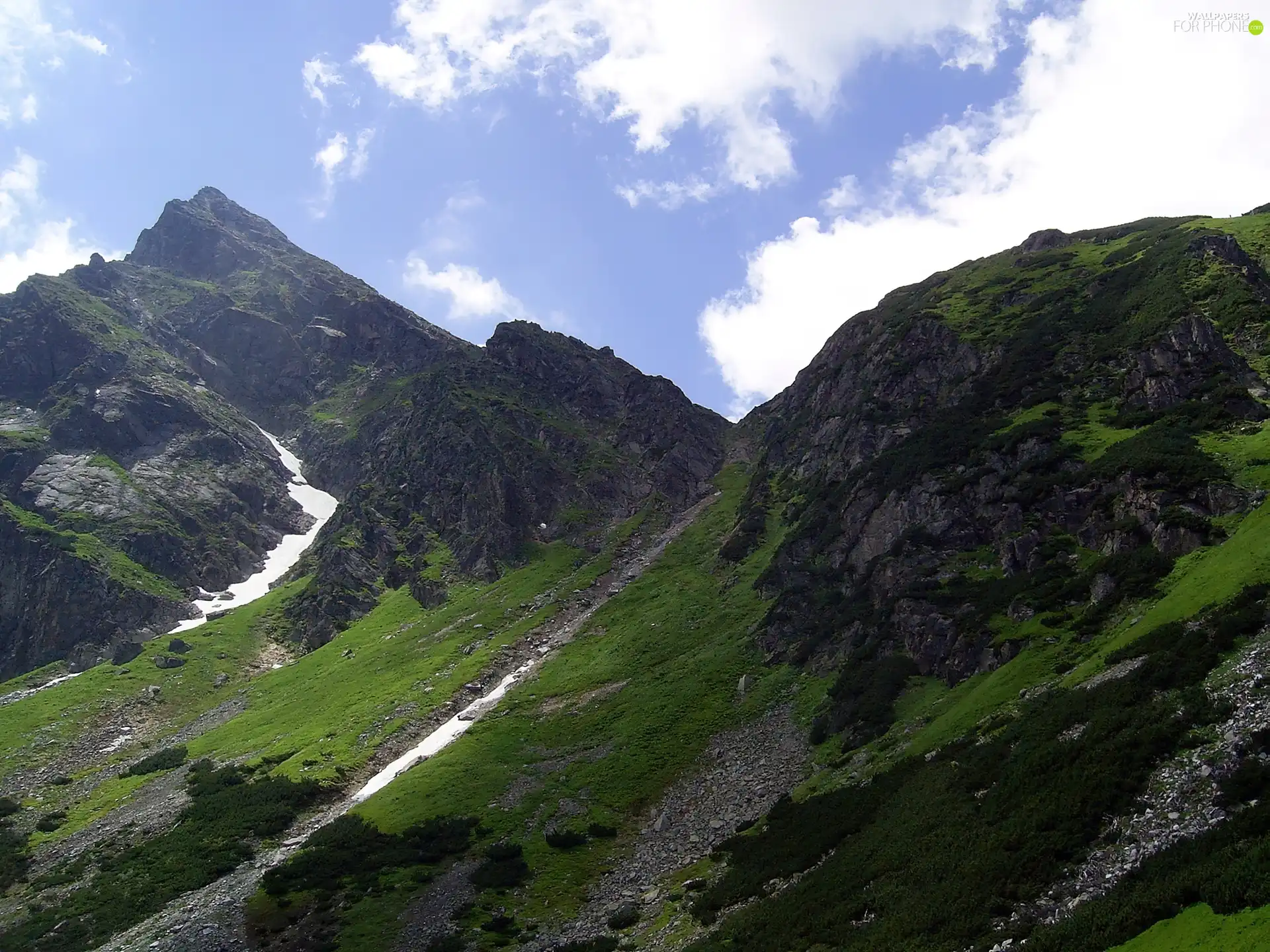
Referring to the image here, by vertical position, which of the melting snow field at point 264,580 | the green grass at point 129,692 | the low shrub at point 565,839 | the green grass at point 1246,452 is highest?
the melting snow field at point 264,580

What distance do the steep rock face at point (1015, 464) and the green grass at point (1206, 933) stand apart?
29108 mm

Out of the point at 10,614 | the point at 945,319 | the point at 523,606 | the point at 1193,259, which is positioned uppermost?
the point at 10,614

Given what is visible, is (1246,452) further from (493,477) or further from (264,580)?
(264,580)

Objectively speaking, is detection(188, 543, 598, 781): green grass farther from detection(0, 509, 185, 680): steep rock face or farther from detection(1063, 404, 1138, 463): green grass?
detection(1063, 404, 1138, 463): green grass

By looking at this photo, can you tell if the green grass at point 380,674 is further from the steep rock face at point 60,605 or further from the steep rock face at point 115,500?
the steep rock face at point 115,500

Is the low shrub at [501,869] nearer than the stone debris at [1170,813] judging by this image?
No

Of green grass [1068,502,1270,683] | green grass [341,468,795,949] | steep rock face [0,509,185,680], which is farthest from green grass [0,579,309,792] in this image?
green grass [1068,502,1270,683]

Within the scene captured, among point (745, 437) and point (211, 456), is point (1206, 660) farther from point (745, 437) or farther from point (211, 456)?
point (211, 456)

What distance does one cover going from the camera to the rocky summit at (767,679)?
91.2 feet

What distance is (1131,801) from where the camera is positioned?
2456cm

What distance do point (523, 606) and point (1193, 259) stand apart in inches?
3863

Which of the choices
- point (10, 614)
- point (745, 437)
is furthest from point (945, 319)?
point (10, 614)

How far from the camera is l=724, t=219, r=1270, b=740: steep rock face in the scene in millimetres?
50406

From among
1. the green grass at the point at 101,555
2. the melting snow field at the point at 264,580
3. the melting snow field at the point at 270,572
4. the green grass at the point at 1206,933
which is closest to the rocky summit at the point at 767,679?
the green grass at the point at 1206,933
